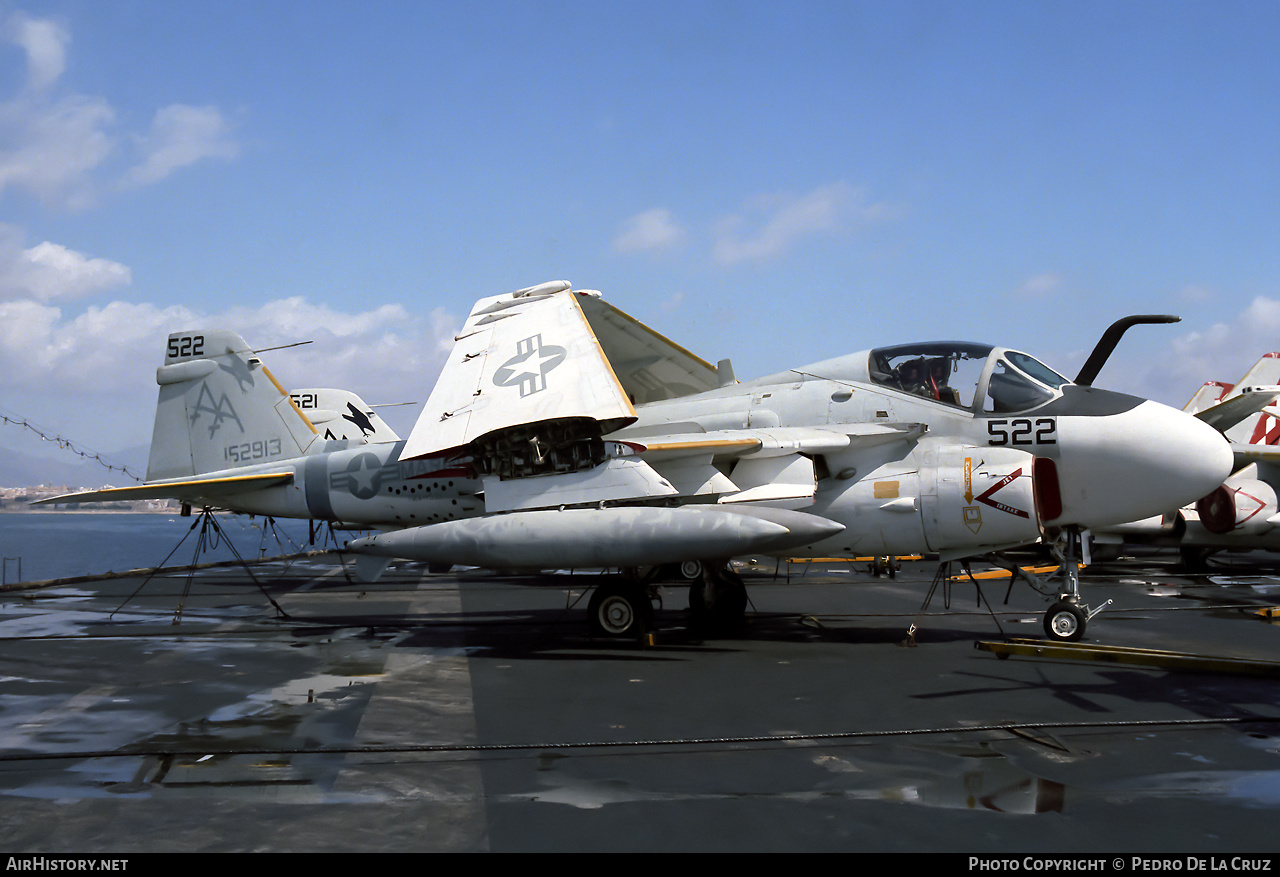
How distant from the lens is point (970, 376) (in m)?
11.8

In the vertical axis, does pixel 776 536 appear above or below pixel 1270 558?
above

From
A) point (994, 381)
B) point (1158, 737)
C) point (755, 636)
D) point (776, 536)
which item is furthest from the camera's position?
point (755, 636)

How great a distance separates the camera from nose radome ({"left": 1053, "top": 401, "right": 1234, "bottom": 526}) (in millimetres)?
10750

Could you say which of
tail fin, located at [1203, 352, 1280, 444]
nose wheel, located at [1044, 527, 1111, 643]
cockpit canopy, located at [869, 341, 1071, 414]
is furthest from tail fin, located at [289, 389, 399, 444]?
tail fin, located at [1203, 352, 1280, 444]

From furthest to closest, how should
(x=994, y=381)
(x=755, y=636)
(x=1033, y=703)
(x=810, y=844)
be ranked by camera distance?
(x=755, y=636) → (x=994, y=381) → (x=1033, y=703) → (x=810, y=844)

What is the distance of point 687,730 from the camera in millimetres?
7000

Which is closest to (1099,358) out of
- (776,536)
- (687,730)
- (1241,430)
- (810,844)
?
(776,536)

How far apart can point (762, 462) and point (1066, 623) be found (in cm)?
420

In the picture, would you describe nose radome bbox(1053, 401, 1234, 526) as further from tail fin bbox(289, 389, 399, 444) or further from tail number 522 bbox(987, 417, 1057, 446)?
tail fin bbox(289, 389, 399, 444)

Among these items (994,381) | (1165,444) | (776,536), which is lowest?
(776,536)

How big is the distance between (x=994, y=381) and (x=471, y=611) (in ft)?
31.1

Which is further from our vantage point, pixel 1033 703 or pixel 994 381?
pixel 994 381

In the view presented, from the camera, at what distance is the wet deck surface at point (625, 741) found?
473 cm

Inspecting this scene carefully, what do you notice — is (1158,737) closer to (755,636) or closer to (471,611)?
(755,636)
